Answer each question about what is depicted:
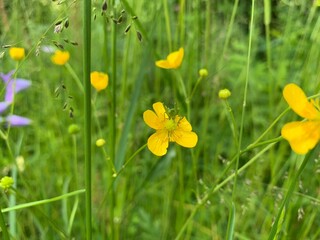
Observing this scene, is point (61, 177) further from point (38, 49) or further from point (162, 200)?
point (38, 49)

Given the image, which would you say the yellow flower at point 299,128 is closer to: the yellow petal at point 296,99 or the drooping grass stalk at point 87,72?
the yellow petal at point 296,99

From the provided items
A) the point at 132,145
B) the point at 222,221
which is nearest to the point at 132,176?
the point at 132,145

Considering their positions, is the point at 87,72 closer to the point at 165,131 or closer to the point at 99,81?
the point at 165,131

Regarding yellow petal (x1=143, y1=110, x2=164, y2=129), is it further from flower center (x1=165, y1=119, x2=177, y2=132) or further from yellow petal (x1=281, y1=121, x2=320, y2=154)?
yellow petal (x1=281, y1=121, x2=320, y2=154)

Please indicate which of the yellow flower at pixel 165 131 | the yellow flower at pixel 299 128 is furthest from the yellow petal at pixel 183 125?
the yellow flower at pixel 299 128

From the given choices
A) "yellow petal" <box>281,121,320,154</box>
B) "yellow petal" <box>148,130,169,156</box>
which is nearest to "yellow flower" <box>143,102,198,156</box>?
"yellow petal" <box>148,130,169,156</box>

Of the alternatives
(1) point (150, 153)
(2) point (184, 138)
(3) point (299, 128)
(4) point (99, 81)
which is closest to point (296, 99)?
(3) point (299, 128)
